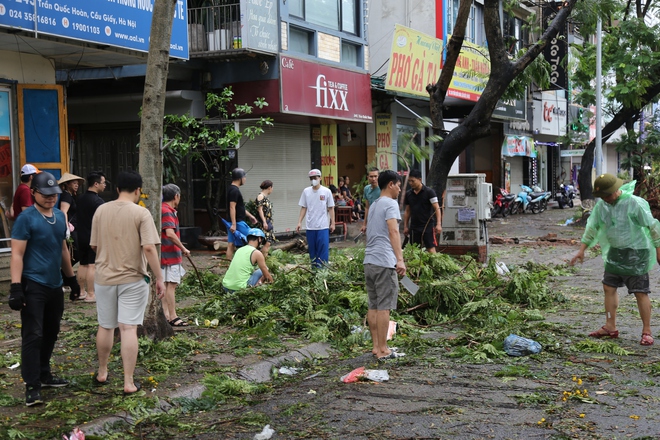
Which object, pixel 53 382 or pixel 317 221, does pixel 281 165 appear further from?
pixel 53 382

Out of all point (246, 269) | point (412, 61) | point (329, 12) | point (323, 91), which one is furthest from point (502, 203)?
point (246, 269)

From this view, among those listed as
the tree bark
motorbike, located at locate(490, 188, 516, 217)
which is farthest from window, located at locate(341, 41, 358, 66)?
motorbike, located at locate(490, 188, 516, 217)

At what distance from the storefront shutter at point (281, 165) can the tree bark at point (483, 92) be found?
638cm

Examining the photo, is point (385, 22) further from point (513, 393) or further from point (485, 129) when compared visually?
point (513, 393)

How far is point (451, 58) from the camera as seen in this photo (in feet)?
43.6

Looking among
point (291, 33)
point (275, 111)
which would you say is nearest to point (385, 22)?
point (291, 33)

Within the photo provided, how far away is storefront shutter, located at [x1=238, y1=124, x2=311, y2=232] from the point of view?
19.1m

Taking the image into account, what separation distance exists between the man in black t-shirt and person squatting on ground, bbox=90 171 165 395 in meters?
6.81

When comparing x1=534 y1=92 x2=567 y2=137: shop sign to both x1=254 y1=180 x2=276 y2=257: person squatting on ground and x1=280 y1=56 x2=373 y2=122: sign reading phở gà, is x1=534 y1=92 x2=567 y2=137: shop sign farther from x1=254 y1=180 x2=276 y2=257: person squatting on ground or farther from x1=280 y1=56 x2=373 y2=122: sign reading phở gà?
x1=254 y1=180 x2=276 y2=257: person squatting on ground

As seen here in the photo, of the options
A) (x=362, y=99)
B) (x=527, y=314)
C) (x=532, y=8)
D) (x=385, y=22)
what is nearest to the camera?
(x=527, y=314)

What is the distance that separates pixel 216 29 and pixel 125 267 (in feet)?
40.6

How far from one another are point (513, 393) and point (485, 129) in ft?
26.3

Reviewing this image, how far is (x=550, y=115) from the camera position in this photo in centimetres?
3766

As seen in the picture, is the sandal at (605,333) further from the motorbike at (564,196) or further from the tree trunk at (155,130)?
the motorbike at (564,196)
